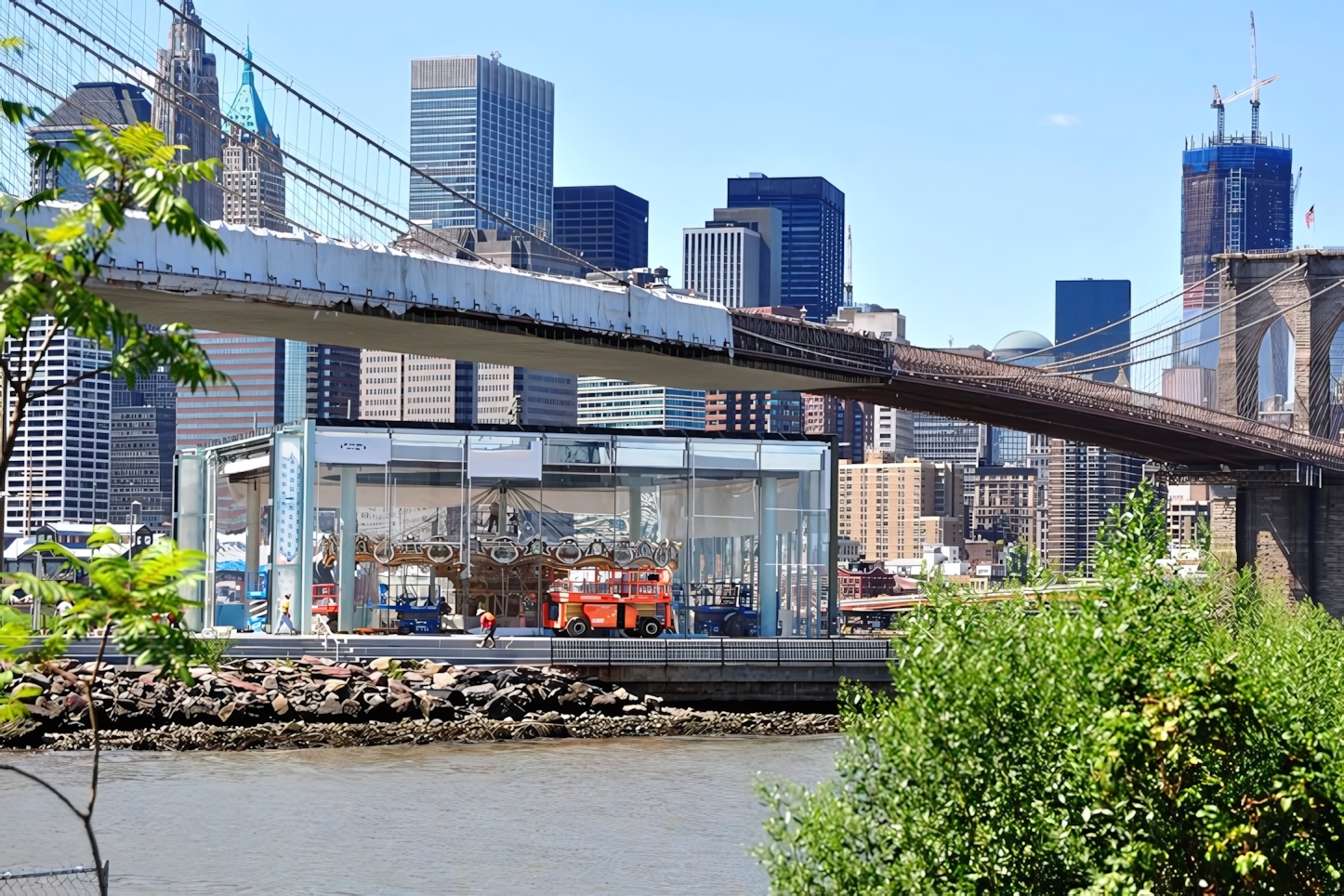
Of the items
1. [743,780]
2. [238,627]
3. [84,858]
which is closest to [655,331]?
[238,627]

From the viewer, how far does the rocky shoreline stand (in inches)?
1262

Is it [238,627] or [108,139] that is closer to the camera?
[108,139]

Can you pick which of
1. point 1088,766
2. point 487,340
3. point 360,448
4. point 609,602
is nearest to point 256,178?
point 487,340

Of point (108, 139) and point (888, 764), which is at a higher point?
point (108, 139)

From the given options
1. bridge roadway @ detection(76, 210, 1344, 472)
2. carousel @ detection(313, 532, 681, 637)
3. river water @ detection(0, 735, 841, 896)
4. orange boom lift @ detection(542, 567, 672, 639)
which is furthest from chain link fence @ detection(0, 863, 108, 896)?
orange boom lift @ detection(542, 567, 672, 639)

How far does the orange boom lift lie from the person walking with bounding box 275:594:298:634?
575cm

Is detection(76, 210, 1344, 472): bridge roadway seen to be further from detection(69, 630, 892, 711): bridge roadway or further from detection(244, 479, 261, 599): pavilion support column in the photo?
detection(69, 630, 892, 711): bridge roadway

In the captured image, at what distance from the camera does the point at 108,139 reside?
302 inches

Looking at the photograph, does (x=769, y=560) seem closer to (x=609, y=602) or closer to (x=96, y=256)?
(x=609, y=602)

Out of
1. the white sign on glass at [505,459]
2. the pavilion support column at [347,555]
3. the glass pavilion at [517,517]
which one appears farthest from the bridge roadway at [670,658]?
the white sign on glass at [505,459]

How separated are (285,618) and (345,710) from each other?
26.2 ft

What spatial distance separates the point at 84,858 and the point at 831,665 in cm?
2073

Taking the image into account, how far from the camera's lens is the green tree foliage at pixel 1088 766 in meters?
11.1

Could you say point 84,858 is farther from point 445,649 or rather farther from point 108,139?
point 445,649
